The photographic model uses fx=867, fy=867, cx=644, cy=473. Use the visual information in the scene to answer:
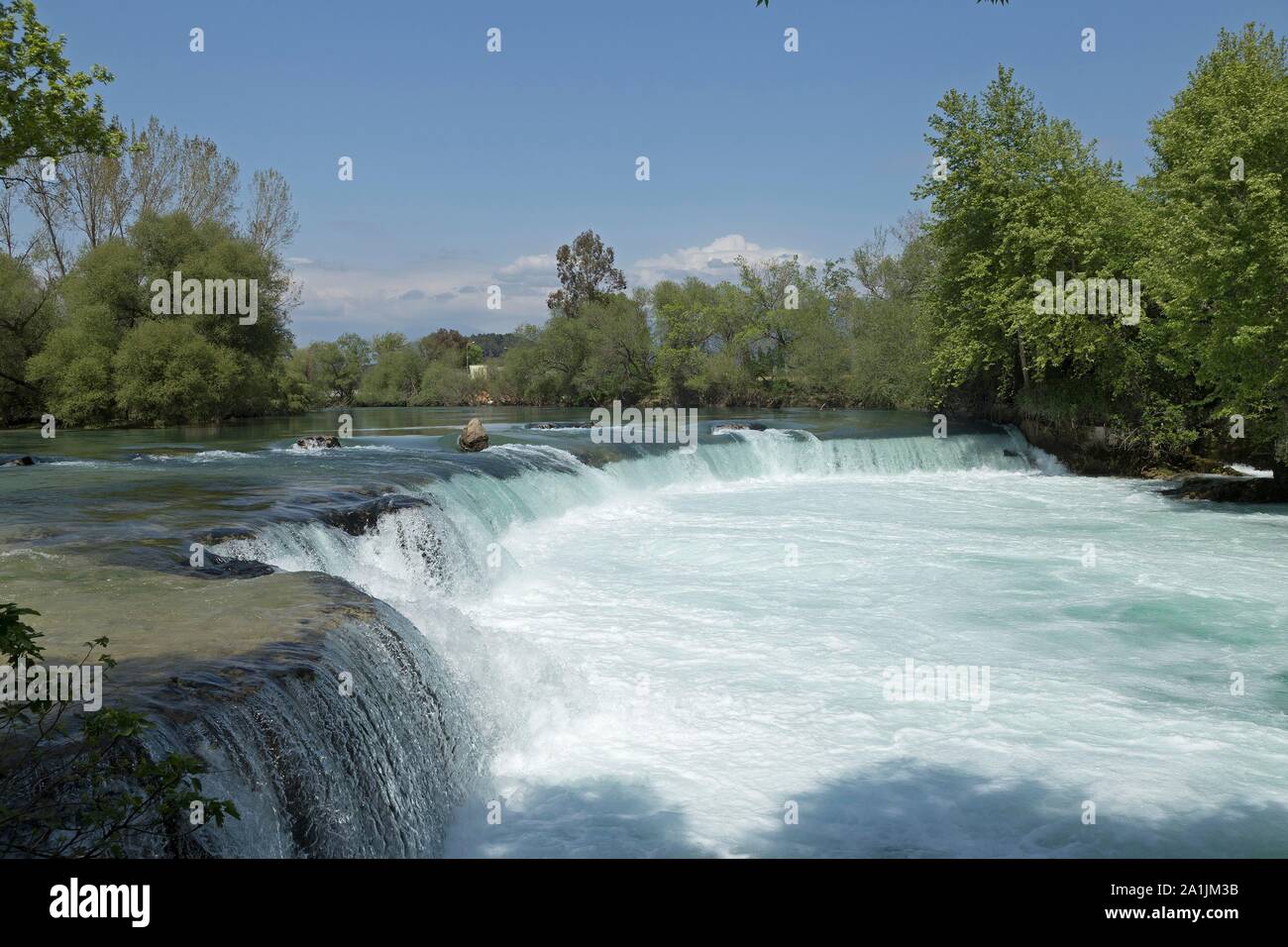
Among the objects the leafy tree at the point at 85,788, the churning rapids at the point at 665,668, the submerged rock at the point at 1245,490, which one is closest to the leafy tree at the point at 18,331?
the churning rapids at the point at 665,668

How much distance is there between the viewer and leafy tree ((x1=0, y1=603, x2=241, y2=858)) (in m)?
2.75

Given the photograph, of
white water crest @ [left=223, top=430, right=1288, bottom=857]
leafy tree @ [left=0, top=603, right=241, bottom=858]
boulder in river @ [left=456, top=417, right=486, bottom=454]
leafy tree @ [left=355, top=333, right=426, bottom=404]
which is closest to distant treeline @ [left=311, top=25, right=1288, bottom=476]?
white water crest @ [left=223, top=430, right=1288, bottom=857]

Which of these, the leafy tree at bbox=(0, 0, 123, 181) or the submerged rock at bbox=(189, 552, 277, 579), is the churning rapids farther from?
the leafy tree at bbox=(0, 0, 123, 181)

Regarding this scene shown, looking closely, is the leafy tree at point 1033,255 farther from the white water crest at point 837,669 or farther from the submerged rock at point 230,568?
the submerged rock at point 230,568

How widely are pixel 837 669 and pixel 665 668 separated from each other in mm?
1595

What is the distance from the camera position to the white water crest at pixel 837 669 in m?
5.32

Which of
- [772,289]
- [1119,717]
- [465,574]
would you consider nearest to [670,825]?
[1119,717]

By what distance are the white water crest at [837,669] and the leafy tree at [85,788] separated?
2251mm

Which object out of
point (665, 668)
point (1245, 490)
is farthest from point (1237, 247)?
point (665, 668)

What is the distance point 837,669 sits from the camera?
8023 mm

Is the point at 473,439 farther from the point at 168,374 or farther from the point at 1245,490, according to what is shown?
the point at 168,374

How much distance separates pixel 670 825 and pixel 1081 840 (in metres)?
2.39

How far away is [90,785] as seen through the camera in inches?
128
